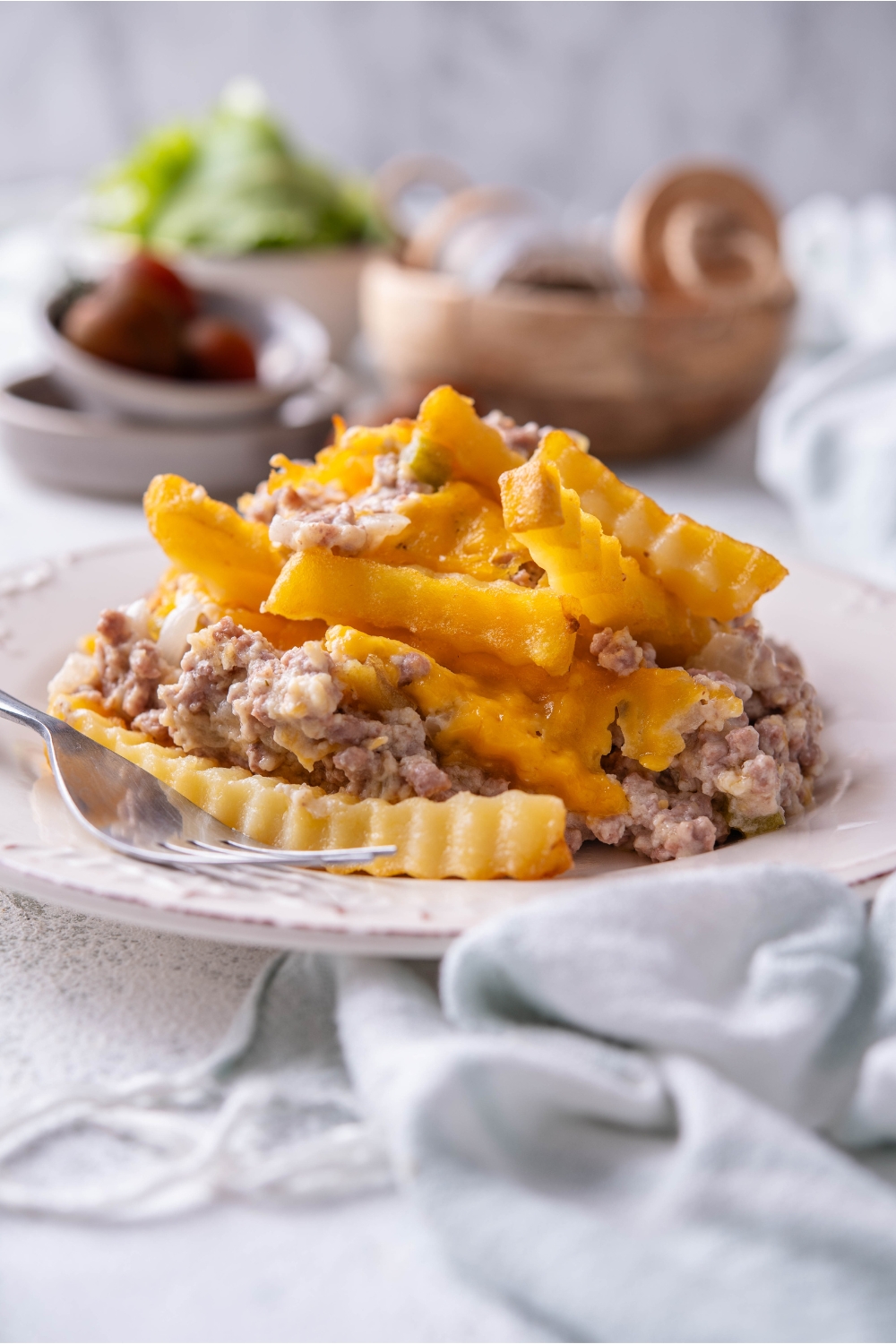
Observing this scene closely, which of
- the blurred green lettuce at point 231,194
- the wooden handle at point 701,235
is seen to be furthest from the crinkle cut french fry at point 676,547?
the blurred green lettuce at point 231,194

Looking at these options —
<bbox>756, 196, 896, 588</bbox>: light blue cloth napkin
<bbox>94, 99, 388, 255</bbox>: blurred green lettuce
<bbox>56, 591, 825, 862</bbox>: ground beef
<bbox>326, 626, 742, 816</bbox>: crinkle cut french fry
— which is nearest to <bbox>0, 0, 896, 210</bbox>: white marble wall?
<bbox>94, 99, 388, 255</bbox>: blurred green lettuce

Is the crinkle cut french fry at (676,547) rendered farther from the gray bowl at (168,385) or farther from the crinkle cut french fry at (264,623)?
the gray bowl at (168,385)

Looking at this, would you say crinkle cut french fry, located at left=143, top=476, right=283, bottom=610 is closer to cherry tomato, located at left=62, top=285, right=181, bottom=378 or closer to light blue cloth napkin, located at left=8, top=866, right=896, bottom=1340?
light blue cloth napkin, located at left=8, top=866, right=896, bottom=1340

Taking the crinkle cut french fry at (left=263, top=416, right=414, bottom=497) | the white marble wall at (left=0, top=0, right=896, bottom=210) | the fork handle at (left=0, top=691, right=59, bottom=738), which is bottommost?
the fork handle at (left=0, top=691, right=59, bottom=738)

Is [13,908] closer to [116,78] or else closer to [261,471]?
[261,471]

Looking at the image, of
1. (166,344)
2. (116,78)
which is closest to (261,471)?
(166,344)

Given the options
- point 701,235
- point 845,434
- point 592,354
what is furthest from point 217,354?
point 845,434
